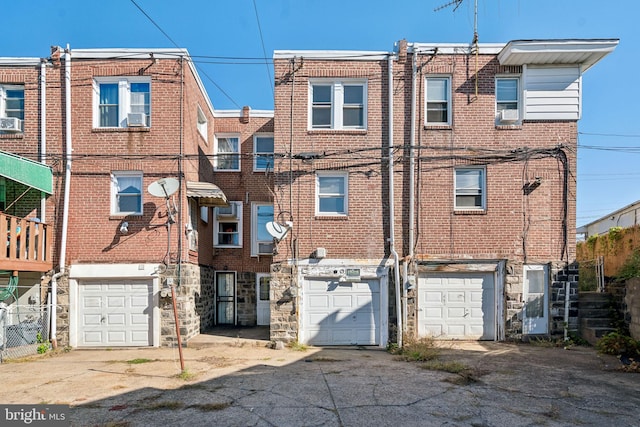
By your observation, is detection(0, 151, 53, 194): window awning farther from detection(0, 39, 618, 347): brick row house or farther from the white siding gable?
the white siding gable

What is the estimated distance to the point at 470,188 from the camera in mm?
12664

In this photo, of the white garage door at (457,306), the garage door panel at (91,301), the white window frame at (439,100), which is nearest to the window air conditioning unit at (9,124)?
the garage door panel at (91,301)

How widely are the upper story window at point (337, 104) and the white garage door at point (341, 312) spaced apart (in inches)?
183

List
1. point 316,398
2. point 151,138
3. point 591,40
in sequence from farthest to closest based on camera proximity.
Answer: point 151,138 < point 591,40 < point 316,398

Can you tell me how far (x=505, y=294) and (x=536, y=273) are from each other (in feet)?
3.75

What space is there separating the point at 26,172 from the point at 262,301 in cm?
845

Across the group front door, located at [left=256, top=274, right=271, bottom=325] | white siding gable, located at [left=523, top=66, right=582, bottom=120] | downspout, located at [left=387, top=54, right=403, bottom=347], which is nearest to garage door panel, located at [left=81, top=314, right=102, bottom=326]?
front door, located at [left=256, top=274, right=271, bottom=325]

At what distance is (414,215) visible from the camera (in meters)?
12.4

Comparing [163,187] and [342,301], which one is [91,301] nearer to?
[163,187]

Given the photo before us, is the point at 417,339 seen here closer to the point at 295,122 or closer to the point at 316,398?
the point at 316,398

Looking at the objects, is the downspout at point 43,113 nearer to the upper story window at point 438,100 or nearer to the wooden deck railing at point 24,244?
the wooden deck railing at point 24,244

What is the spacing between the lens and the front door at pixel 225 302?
16.1 meters

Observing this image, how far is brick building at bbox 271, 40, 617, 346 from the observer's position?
12.3 m

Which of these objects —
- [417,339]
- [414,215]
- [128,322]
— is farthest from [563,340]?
[128,322]
